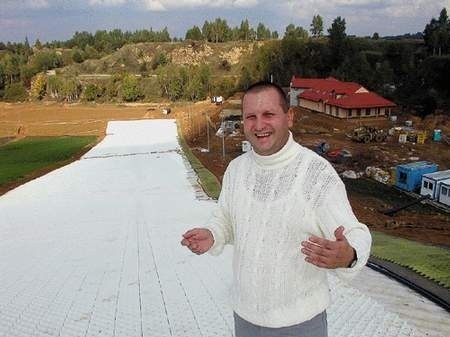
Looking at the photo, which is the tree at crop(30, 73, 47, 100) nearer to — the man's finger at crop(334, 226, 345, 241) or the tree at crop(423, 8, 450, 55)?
the tree at crop(423, 8, 450, 55)

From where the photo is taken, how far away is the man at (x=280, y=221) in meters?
2.23

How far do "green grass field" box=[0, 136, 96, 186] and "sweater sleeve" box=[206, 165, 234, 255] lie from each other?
23089mm

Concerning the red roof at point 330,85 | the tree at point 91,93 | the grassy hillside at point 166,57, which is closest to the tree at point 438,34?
the red roof at point 330,85

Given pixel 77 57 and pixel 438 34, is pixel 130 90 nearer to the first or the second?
pixel 438 34

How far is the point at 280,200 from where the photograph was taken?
7.52 ft

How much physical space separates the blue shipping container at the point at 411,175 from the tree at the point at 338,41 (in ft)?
153

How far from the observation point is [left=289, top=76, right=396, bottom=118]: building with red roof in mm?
37406

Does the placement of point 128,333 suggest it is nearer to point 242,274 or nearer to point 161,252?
point 161,252

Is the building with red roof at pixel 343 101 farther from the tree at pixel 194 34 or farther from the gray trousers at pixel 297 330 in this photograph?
the tree at pixel 194 34

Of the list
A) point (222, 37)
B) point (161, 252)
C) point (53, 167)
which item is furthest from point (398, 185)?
point (222, 37)

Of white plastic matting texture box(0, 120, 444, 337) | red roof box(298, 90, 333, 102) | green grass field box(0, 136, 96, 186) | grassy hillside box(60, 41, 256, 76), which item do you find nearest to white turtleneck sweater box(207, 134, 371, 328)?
white plastic matting texture box(0, 120, 444, 337)

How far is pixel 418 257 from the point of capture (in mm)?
8344

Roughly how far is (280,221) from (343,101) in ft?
122

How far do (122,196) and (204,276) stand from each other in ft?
33.8
